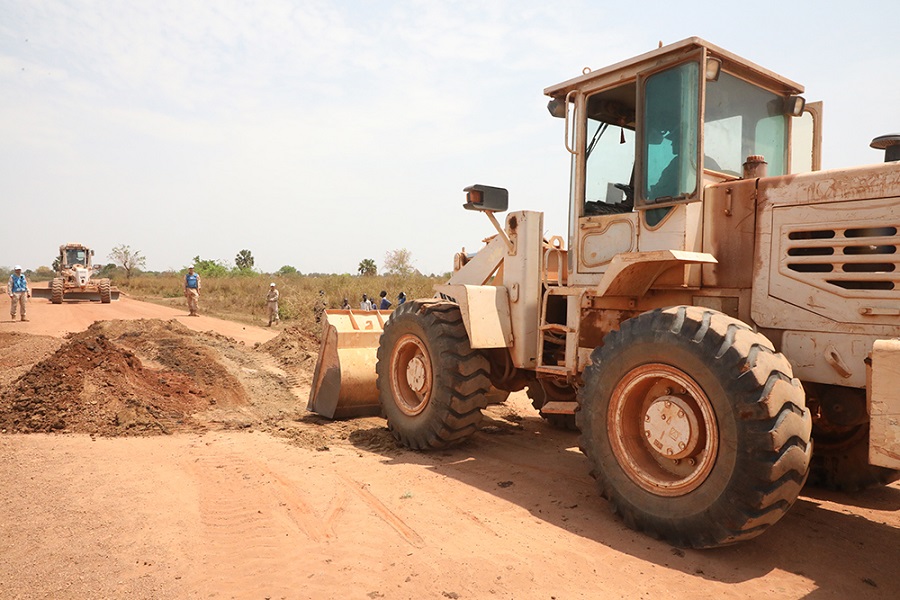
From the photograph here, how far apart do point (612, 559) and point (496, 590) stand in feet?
2.58

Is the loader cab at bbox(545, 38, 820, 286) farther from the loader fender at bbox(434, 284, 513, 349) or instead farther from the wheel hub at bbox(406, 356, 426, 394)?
the wheel hub at bbox(406, 356, 426, 394)

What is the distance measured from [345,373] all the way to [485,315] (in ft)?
7.14

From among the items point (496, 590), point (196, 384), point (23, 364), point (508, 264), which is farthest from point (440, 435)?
point (23, 364)

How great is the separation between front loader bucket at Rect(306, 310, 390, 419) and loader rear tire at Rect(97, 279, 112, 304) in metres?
25.4

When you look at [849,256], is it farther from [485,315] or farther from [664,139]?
[485,315]

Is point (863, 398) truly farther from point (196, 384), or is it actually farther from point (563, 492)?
point (196, 384)

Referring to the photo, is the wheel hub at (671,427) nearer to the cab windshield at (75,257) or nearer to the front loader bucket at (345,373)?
the front loader bucket at (345,373)

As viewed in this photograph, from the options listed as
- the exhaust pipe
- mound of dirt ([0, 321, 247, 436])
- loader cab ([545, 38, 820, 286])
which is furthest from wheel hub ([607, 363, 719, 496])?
mound of dirt ([0, 321, 247, 436])

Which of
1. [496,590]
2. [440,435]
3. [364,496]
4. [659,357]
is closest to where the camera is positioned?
[496,590]

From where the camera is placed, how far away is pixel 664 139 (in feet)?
15.3

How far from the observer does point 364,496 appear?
15.4ft

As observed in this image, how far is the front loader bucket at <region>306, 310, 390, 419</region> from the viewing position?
286 inches

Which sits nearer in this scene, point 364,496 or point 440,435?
point 364,496

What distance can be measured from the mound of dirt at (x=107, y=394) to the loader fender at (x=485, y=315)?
3171mm
